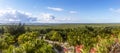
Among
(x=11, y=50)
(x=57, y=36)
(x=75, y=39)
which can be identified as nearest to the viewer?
(x=11, y=50)

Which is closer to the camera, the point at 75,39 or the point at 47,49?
the point at 47,49

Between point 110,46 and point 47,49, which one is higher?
point 110,46

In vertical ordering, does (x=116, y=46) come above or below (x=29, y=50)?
above

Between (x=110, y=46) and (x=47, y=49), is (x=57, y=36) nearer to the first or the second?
(x=47, y=49)

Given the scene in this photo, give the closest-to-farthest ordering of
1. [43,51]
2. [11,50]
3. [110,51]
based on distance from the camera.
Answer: [110,51]
[11,50]
[43,51]

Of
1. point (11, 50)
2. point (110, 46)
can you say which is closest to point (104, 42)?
point (110, 46)

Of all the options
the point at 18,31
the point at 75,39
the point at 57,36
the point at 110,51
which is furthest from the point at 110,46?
the point at 18,31

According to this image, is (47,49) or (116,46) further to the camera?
(47,49)

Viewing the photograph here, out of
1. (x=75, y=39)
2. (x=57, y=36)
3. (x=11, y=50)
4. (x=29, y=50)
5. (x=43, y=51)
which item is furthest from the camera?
(x=57, y=36)

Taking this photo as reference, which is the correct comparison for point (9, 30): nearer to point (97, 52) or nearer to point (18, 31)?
point (18, 31)
